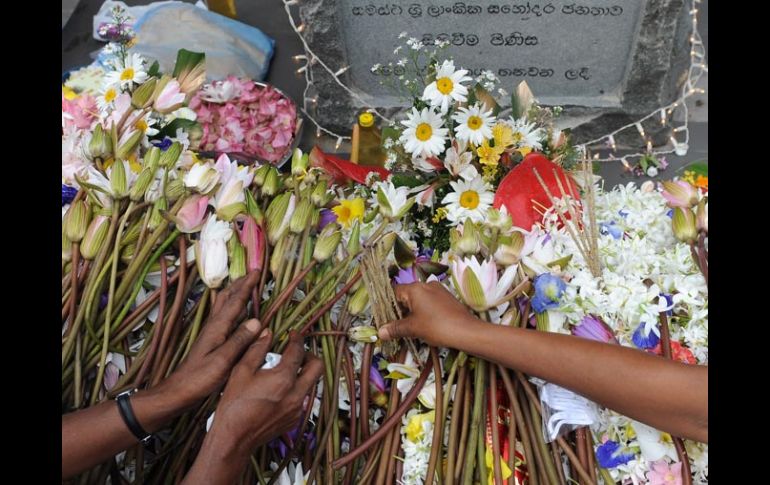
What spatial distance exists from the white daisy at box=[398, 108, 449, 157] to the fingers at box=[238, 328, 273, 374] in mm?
633

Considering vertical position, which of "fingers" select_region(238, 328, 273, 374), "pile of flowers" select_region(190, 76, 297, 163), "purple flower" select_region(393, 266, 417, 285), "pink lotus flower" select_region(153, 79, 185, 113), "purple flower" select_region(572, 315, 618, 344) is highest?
"pink lotus flower" select_region(153, 79, 185, 113)

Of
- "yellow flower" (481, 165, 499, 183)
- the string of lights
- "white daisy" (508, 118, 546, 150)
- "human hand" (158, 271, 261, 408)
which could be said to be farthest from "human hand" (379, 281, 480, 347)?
the string of lights

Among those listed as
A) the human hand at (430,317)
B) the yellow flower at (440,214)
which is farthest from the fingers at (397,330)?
the yellow flower at (440,214)

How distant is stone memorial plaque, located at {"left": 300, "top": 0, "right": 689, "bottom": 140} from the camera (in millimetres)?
2598

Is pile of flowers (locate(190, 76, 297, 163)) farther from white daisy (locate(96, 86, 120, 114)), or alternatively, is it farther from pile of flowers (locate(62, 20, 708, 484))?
pile of flowers (locate(62, 20, 708, 484))

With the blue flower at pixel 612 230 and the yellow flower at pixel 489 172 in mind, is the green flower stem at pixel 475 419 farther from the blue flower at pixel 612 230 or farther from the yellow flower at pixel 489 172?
the yellow flower at pixel 489 172

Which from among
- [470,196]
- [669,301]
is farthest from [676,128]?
[669,301]

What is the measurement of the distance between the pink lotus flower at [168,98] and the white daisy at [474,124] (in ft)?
2.10

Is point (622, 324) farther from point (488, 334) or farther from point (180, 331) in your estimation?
point (180, 331)

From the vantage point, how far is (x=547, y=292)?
97 cm

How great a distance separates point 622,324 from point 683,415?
0.68 ft

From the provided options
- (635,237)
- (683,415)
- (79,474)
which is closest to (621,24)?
(635,237)

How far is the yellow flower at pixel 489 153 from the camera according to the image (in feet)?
4.44

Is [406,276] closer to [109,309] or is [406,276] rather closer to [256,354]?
[256,354]
